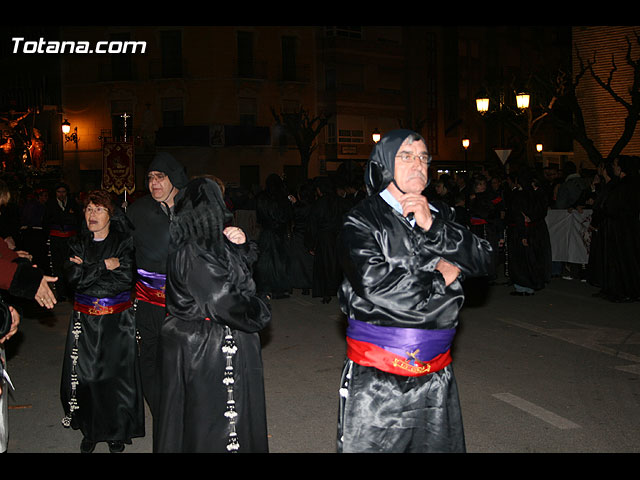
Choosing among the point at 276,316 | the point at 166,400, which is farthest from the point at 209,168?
the point at 166,400

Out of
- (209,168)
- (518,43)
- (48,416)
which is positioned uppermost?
(518,43)

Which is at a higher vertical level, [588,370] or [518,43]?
[518,43]

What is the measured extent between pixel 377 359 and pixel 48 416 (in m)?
3.74

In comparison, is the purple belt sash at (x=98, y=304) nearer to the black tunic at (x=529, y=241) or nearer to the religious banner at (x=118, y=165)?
the black tunic at (x=529, y=241)

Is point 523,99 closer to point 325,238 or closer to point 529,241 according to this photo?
point 529,241

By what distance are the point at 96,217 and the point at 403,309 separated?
296cm

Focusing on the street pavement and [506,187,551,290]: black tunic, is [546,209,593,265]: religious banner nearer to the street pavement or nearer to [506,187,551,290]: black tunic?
→ [506,187,551,290]: black tunic

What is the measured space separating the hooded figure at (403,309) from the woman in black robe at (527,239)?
8.25 meters

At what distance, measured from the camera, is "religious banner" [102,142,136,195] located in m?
13.0

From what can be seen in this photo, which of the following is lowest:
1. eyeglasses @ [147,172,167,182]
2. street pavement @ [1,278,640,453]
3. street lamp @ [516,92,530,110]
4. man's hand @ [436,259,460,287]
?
street pavement @ [1,278,640,453]

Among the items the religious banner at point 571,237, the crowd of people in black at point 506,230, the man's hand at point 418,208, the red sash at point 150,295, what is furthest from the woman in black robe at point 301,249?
the man's hand at point 418,208

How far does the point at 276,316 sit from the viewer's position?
33.1 feet

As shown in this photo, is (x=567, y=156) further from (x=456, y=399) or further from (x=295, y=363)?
(x=456, y=399)

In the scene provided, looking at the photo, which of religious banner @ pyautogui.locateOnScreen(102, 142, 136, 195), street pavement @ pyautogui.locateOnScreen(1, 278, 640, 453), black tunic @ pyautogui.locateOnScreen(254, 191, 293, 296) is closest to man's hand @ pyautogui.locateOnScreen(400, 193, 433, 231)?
street pavement @ pyautogui.locateOnScreen(1, 278, 640, 453)
